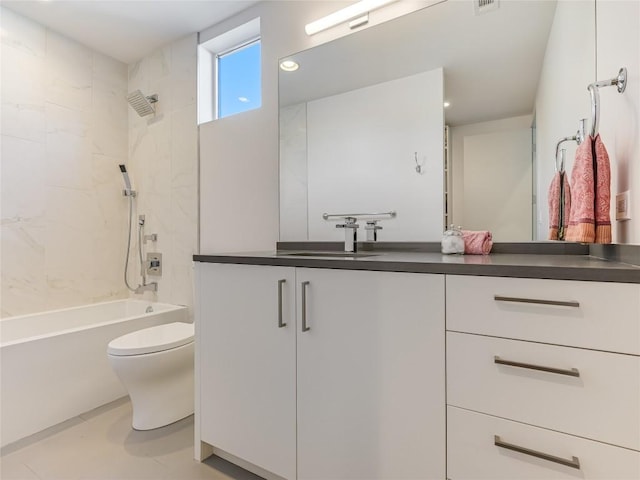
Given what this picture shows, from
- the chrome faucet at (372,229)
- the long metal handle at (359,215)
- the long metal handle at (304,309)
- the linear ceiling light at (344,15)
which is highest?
the linear ceiling light at (344,15)

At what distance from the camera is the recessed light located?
204 centimetres

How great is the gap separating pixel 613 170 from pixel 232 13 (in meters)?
2.34

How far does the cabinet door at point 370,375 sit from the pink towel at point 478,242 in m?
0.58

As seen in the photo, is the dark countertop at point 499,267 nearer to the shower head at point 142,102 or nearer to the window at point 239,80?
the window at point 239,80

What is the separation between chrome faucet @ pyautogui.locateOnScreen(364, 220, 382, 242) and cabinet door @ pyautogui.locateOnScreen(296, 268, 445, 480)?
0.68 metres

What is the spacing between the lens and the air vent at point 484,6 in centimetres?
148

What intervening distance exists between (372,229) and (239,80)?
1.61 metres

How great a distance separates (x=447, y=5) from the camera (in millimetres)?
1582

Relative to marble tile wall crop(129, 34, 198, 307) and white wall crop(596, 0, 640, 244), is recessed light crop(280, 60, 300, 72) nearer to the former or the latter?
marble tile wall crop(129, 34, 198, 307)

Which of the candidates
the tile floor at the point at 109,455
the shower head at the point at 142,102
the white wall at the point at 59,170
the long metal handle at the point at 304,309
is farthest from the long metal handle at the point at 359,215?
the white wall at the point at 59,170

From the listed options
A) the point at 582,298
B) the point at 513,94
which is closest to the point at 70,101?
the point at 513,94

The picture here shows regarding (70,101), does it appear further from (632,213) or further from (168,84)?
(632,213)

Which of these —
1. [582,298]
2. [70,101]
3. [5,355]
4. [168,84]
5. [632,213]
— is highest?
[168,84]

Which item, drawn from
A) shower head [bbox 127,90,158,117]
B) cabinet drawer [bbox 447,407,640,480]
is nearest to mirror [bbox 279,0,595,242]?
cabinet drawer [bbox 447,407,640,480]
